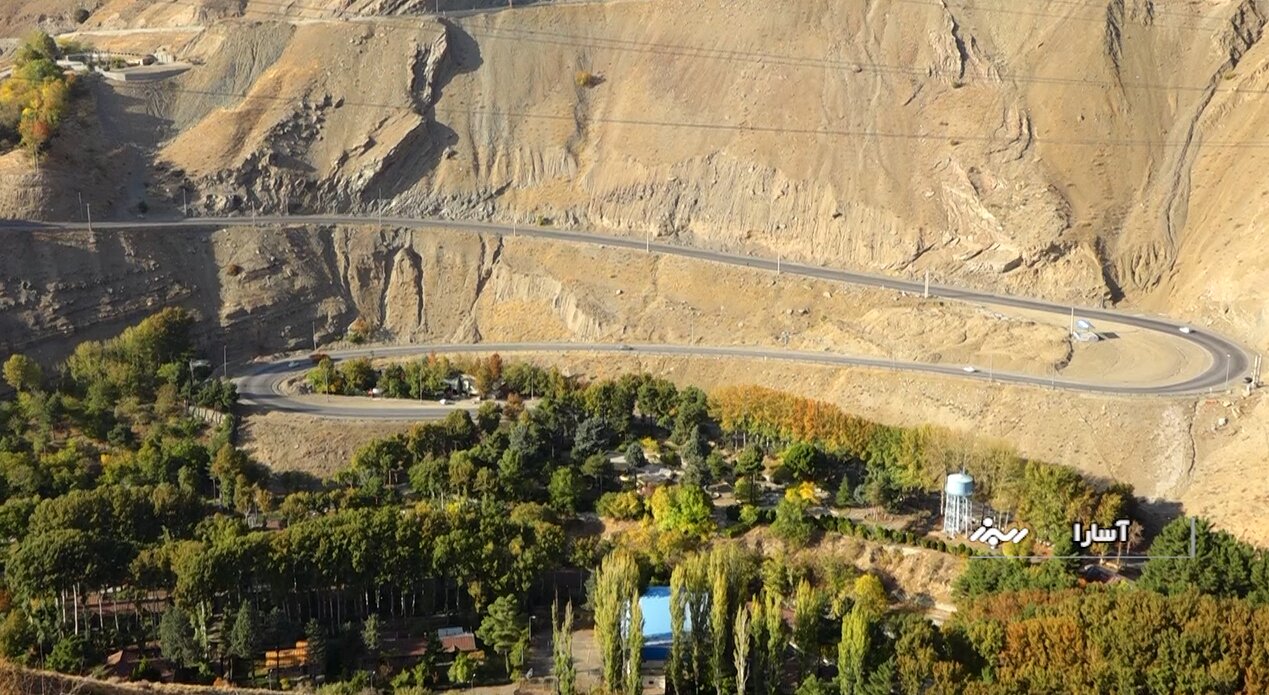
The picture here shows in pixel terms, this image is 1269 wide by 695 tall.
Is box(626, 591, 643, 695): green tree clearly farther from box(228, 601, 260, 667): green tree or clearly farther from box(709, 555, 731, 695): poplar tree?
box(228, 601, 260, 667): green tree

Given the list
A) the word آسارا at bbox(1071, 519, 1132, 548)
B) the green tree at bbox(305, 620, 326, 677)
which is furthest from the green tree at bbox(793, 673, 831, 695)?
the green tree at bbox(305, 620, 326, 677)

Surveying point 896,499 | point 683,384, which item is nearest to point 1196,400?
point 896,499

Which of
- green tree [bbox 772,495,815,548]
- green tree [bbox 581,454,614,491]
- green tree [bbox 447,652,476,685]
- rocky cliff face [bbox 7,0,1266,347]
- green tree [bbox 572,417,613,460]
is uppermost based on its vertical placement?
rocky cliff face [bbox 7,0,1266,347]

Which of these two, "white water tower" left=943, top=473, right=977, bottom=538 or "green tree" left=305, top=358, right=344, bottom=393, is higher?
"green tree" left=305, top=358, right=344, bottom=393

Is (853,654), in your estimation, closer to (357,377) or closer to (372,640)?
(372,640)

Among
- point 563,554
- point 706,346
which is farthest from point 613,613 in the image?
point 706,346

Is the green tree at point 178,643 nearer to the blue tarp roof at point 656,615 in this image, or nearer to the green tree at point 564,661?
the green tree at point 564,661
